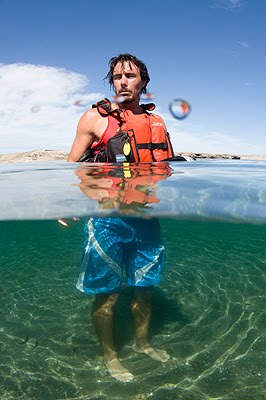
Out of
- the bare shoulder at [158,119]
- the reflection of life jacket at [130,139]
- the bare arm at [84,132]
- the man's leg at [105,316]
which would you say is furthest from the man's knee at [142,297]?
the bare shoulder at [158,119]

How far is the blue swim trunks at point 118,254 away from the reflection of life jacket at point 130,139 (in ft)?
3.83

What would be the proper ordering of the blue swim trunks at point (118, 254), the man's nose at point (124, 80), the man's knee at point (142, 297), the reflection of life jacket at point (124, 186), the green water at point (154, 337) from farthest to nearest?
1. the reflection of life jacket at point (124, 186)
2. the man's nose at point (124, 80)
3. the green water at point (154, 337)
4. the man's knee at point (142, 297)
5. the blue swim trunks at point (118, 254)

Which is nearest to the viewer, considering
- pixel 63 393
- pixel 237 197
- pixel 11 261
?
pixel 63 393

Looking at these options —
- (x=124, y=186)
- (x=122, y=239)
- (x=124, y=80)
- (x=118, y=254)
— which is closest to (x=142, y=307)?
(x=118, y=254)

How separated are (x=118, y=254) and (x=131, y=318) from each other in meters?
2.96

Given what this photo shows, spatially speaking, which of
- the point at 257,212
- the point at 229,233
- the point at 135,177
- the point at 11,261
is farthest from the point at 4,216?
the point at 229,233

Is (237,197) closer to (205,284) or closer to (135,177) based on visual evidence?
(135,177)

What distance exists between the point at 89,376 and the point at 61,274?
484cm

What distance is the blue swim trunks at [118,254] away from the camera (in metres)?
3.65

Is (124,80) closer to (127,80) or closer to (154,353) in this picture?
(127,80)

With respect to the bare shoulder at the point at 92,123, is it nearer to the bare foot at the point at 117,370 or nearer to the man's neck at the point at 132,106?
the man's neck at the point at 132,106

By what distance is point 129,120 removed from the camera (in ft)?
15.7

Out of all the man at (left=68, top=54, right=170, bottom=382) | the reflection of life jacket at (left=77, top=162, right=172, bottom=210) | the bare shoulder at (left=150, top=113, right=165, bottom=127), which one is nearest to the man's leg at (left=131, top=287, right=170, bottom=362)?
the man at (left=68, top=54, right=170, bottom=382)

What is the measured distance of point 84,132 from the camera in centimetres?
431
